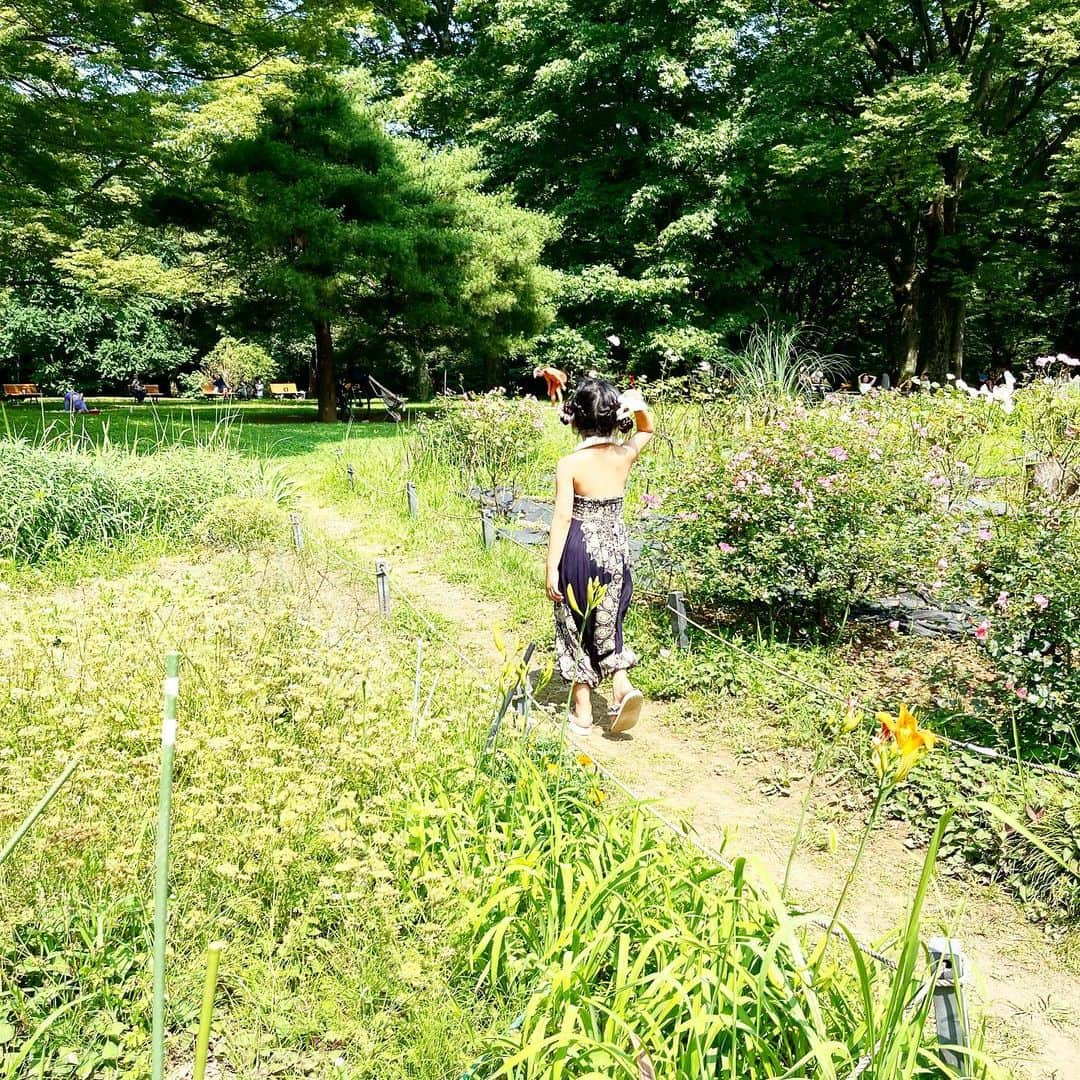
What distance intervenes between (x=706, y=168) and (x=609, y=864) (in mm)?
20962

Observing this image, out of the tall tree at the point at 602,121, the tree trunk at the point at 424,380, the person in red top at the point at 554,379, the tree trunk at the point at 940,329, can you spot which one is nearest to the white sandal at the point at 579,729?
the person in red top at the point at 554,379

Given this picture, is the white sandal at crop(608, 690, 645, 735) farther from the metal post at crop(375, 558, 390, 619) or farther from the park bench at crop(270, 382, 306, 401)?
the park bench at crop(270, 382, 306, 401)

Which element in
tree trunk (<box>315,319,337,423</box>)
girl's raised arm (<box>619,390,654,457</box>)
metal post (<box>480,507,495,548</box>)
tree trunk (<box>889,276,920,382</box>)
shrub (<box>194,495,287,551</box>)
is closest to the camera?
girl's raised arm (<box>619,390,654,457</box>)

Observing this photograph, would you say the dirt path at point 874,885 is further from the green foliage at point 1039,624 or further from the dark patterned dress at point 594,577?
Result: the green foliage at point 1039,624

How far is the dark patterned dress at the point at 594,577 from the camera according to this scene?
3756 millimetres

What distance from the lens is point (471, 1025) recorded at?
5.73 feet

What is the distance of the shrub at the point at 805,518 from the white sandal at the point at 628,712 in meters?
1.16

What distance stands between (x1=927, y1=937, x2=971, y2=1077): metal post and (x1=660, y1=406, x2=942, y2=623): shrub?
3160 mm

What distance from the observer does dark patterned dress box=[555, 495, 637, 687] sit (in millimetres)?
3756

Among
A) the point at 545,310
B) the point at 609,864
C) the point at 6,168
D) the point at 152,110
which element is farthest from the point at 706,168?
the point at 609,864

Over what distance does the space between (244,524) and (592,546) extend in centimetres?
295

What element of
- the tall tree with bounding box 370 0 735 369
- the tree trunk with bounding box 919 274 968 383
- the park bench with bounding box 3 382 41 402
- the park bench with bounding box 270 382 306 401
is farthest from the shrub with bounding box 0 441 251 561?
the park bench with bounding box 270 382 306 401

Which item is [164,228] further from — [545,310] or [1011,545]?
[1011,545]

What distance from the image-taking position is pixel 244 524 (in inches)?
224
